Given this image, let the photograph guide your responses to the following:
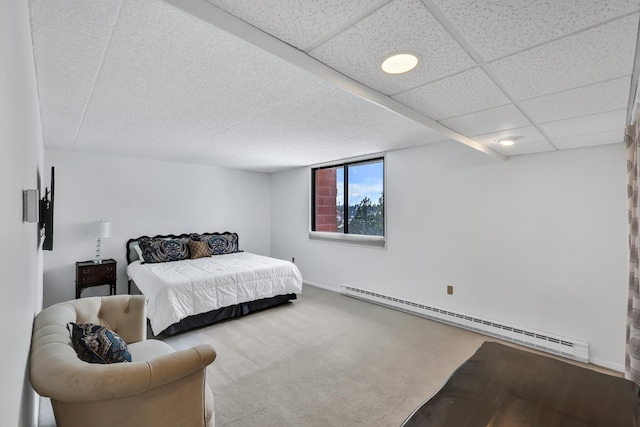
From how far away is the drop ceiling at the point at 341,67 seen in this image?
119cm

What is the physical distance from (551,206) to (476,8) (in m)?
2.76

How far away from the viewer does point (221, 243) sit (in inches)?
209

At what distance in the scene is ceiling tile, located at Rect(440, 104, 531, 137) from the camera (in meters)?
2.15

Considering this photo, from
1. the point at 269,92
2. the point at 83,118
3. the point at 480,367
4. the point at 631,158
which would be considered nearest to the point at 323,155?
the point at 269,92

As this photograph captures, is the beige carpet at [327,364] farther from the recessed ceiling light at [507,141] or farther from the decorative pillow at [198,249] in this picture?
the recessed ceiling light at [507,141]

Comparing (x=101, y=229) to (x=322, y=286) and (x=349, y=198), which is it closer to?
(x=322, y=286)

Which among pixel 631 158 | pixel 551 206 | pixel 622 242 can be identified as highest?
pixel 631 158

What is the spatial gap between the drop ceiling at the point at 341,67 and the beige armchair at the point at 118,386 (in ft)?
4.97

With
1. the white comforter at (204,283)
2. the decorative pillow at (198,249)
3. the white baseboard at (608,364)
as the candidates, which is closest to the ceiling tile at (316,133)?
the decorative pillow at (198,249)

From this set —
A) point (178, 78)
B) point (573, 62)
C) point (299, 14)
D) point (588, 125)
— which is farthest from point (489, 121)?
point (178, 78)

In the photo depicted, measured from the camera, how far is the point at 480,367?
53.1 inches

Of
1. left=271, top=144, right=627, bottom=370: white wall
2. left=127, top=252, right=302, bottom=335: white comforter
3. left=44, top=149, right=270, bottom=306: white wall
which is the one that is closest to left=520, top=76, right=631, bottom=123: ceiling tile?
left=271, top=144, right=627, bottom=370: white wall

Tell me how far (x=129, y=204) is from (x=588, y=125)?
18.7ft

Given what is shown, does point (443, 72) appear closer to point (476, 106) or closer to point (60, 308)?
point (476, 106)
